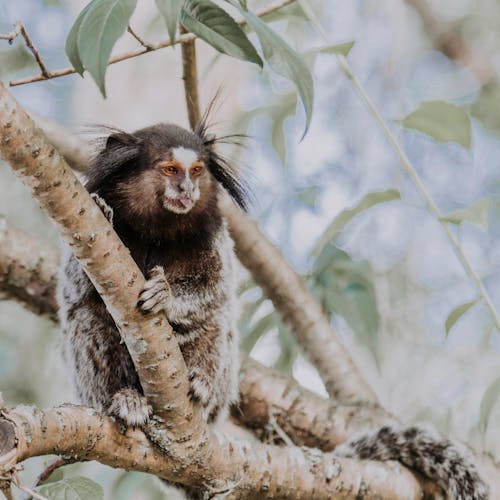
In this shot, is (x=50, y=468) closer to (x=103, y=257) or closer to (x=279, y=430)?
(x=103, y=257)

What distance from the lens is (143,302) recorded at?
1590mm

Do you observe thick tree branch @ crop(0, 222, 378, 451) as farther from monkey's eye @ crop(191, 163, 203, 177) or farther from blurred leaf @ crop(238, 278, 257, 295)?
monkey's eye @ crop(191, 163, 203, 177)

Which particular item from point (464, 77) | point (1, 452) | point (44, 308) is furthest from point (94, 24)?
point (464, 77)

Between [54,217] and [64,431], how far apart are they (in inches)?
17.8

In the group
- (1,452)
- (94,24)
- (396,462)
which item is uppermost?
(94,24)

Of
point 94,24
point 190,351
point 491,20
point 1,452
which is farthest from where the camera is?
point 491,20

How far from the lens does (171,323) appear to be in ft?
7.06

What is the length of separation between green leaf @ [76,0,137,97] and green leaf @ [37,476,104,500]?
782 millimetres

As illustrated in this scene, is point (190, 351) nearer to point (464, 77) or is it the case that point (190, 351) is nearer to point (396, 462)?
point (396, 462)

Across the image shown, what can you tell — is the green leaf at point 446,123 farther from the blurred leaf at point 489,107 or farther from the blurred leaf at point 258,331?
the blurred leaf at point 489,107

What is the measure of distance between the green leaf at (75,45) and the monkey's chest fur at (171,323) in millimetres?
916

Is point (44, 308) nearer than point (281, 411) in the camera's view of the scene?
No

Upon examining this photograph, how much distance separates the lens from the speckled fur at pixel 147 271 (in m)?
2.18

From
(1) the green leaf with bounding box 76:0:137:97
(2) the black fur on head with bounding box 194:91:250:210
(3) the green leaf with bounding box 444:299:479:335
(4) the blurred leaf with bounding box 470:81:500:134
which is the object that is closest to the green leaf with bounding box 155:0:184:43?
(1) the green leaf with bounding box 76:0:137:97
